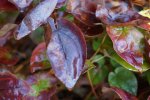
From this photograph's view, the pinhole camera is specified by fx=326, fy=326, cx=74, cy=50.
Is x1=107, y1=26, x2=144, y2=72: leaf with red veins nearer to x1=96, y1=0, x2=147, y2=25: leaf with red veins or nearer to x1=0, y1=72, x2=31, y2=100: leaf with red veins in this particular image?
x1=96, y1=0, x2=147, y2=25: leaf with red veins

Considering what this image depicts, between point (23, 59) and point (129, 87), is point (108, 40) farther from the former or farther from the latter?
point (23, 59)

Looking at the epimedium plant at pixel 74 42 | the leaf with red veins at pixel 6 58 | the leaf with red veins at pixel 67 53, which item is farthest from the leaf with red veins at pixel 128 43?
the leaf with red veins at pixel 6 58

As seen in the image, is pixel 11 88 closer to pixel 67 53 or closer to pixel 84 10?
pixel 67 53

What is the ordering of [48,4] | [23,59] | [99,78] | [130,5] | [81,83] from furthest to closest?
1. [23,59]
2. [81,83]
3. [99,78]
4. [130,5]
5. [48,4]

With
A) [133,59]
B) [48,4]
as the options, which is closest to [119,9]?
[133,59]

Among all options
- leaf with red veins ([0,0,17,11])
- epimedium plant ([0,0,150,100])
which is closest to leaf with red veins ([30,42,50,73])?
epimedium plant ([0,0,150,100])
